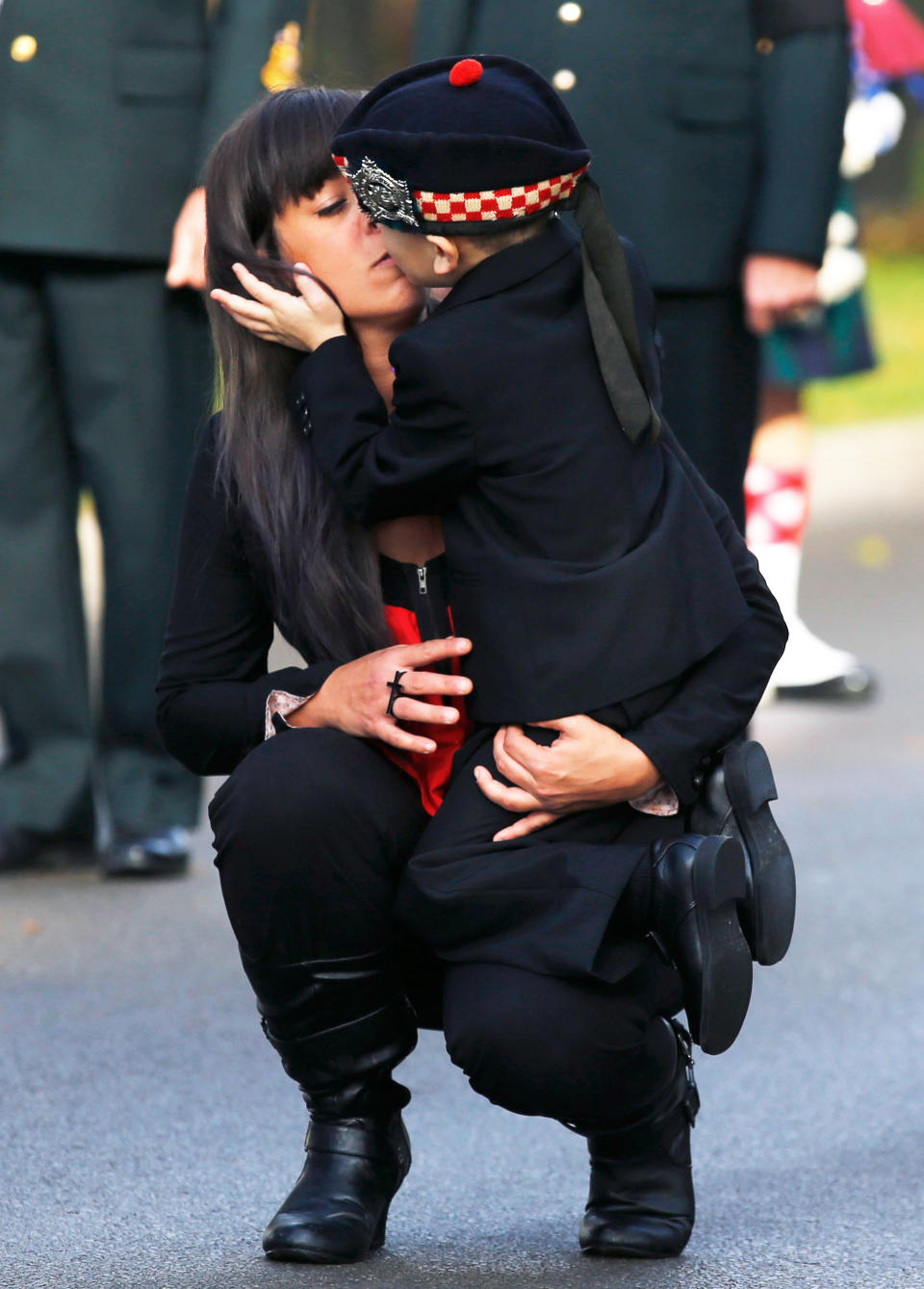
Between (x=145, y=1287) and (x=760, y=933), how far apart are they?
0.68 meters

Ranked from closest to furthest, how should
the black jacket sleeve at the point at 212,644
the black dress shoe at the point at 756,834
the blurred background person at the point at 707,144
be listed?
the black dress shoe at the point at 756,834, the black jacket sleeve at the point at 212,644, the blurred background person at the point at 707,144

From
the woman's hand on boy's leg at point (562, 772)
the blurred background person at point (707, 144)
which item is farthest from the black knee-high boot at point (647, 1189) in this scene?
the blurred background person at point (707, 144)

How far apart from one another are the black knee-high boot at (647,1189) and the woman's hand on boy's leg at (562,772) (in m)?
0.30

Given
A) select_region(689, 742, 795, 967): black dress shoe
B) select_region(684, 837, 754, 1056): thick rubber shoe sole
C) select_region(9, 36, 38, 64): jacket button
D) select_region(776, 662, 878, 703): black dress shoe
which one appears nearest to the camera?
select_region(684, 837, 754, 1056): thick rubber shoe sole

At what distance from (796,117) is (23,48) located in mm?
1286

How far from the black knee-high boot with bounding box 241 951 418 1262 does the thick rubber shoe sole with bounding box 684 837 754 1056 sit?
1.10ft

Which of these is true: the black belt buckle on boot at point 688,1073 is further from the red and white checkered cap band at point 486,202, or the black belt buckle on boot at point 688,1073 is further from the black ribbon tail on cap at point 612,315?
the red and white checkered cap band at point 486,202

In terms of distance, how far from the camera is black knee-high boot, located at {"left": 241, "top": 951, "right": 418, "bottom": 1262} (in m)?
2.27

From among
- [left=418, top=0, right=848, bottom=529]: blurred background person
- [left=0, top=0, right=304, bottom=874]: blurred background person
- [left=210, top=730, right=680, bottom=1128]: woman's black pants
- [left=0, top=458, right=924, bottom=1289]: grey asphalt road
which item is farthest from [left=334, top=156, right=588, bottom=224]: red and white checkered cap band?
[left=0, top=0, right=304, bottom=874]: blurred background person

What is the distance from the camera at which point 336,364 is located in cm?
231

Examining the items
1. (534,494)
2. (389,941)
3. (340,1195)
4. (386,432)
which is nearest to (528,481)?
(534,494)

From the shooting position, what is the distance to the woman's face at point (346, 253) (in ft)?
7.90

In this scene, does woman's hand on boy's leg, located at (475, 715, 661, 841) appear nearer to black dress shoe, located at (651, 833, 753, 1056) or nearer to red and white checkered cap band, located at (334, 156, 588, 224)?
black dress shoe, located at (651, 833, 753, 1056)

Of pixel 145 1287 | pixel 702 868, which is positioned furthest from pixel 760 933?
pixel 145 1287
